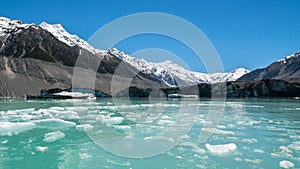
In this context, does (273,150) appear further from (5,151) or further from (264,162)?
(5,151)

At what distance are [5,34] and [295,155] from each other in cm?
20876

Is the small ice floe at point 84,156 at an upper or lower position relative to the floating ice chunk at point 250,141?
upper

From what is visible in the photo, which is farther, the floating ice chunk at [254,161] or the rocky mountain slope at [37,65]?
the rocky mountain slope at [37,65]

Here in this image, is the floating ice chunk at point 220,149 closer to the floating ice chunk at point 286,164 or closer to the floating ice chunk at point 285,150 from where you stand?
the floating ice chunk at point 285,150

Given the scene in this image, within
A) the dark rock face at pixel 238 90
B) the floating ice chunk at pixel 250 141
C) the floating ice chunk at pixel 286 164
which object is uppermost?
the dark rock face at pixel 238 90

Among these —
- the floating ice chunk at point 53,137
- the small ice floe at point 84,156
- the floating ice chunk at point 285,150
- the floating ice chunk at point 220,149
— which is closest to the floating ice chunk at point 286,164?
the floating ice chunk at point 285,150

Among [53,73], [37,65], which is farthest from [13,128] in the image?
[37,65]

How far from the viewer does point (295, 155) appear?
29.2 feet

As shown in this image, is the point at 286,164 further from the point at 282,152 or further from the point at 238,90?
the point at 238,90

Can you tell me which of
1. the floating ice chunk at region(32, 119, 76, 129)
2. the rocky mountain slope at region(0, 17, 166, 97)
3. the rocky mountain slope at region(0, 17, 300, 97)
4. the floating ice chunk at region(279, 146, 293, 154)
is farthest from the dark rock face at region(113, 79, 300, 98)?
the floating ice chunk at region(279, 146, 293, 154)

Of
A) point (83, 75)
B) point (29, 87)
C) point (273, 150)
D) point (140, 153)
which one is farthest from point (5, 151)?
point (83, 75)

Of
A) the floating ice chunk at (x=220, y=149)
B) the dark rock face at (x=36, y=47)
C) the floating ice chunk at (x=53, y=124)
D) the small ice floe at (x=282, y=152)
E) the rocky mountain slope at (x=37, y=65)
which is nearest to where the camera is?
the small ice floe at (x=282, y=152)

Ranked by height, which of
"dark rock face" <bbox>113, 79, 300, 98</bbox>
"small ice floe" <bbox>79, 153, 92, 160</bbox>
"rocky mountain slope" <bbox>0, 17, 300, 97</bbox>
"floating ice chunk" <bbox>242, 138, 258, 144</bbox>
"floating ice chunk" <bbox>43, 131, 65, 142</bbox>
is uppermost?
"rocky mountain slope" <bbox>0, 17, 300, 97</bbox>

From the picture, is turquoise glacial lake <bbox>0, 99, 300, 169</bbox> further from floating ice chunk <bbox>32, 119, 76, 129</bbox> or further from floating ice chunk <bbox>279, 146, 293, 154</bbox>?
floating ice chunk <bbox>32, 119, 76, 129</bbox>
